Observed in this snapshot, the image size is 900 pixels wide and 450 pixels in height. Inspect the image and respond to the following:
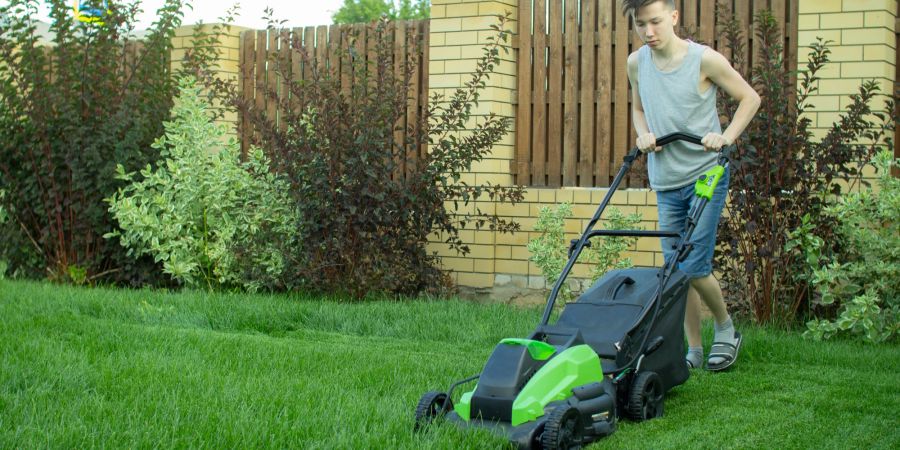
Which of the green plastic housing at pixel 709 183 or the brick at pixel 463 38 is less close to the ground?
the brick at pixel 463 38

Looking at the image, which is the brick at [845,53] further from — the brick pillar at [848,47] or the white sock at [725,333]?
the white sock at [725,333]

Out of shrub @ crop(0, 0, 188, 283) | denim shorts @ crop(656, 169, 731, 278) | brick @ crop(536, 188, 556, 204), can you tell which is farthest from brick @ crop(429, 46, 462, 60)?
denim shorts @ crop(656, 169, 731, 278)

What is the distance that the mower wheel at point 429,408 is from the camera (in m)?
4.09

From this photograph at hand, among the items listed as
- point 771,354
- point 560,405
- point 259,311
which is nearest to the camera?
point 560,405

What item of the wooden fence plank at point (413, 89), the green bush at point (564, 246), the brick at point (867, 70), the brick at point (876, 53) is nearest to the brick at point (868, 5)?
the brick at point (876, 53)

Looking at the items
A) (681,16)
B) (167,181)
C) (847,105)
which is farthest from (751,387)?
(167,181)

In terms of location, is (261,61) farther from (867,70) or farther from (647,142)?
(647,142)

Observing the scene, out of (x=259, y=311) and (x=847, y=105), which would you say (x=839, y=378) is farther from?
(x=259, y=311)

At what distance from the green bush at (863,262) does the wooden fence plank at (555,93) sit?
2.39m

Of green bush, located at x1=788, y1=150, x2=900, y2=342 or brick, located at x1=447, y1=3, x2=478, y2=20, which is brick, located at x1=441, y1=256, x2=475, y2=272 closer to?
brick, located at x1=447, y1=3, x2=478, y2=20

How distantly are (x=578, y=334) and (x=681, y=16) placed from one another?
180 inches

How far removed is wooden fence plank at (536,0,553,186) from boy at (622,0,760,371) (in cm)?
331

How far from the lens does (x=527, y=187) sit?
898 cm

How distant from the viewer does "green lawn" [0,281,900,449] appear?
4000mm
